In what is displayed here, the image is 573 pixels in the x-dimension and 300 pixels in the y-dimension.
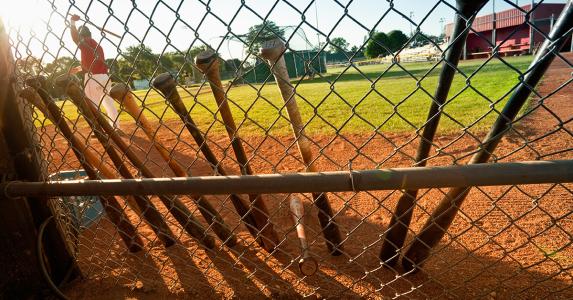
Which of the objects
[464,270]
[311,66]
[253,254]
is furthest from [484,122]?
[311,66]

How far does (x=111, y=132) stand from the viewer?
2117mm

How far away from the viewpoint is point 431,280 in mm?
1998

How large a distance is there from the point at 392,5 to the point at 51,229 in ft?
7.46

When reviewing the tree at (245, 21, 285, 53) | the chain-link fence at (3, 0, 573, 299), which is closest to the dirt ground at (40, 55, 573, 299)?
the chain-link fence at (3, 0, 573, 299)

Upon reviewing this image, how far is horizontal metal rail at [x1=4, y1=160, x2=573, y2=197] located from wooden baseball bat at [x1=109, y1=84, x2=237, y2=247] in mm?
327

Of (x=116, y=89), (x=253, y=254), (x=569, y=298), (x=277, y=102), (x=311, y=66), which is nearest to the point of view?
(x=311, y=66)

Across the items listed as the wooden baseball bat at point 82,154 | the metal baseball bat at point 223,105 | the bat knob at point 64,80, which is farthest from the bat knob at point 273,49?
the wooden baseball bat at point 82,154

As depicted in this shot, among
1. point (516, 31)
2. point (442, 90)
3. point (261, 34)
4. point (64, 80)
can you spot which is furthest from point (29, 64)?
point (516, 31)

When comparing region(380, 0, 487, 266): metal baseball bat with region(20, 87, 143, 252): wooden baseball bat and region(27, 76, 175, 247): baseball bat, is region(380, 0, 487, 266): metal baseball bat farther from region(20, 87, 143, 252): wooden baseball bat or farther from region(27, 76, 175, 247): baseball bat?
region(20, 87, 143, 252): wooden baseball bat

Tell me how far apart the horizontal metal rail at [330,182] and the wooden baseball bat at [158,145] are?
327mm

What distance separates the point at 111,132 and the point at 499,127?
2.07m

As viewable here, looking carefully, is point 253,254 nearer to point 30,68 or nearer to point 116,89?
point 116,89

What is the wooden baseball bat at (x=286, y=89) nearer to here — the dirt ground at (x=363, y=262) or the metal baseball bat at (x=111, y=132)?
the dirt ground at (x=363, y=262)

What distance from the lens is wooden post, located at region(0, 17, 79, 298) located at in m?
1.86
